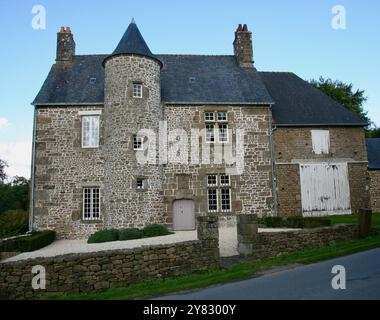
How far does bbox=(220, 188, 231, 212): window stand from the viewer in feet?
61.6

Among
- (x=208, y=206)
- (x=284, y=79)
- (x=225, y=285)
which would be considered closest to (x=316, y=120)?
(x=284, y=79)

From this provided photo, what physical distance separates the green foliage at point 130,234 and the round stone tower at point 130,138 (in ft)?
3.66

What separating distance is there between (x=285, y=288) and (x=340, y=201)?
15.1 meters

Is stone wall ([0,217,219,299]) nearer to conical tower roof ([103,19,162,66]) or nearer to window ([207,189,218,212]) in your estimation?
window ([207,189,218,212])

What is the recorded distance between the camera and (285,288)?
22.2 feet

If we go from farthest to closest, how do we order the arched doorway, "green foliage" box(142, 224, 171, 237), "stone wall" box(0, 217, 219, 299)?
the arched doorway → "green foliage" box(142, 224, 171, 237) → "stone wall" box(0, 217, 219, 299)

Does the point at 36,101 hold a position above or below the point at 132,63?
below

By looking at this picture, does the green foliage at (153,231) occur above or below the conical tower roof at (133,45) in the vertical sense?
below

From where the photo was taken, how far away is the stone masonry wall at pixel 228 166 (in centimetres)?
1855

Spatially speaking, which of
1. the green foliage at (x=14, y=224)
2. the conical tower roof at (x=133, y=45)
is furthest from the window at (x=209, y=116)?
the green foliage at (x=14, y=224)

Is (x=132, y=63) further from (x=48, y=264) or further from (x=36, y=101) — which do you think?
(x=48, y=264)

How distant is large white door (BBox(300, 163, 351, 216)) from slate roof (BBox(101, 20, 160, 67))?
11200 millimetres

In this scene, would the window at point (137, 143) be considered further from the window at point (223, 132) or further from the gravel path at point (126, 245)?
the gravel path at point (126, 245)

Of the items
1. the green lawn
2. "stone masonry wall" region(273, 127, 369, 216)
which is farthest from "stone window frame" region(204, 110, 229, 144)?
the green lawn
